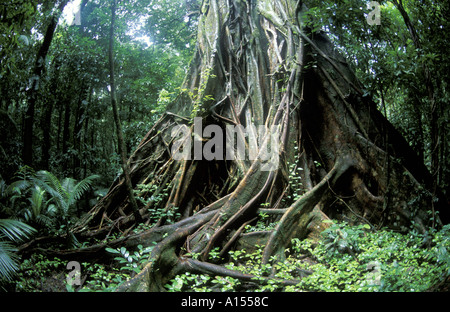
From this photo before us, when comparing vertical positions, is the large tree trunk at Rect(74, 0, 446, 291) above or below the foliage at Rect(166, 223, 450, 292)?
above

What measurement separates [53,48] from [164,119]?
575cm

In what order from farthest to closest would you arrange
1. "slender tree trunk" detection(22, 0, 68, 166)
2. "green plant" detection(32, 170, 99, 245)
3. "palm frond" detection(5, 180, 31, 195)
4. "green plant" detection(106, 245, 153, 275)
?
"slender tree trunk" detection(22, 0, 68, 166)
"palm frond" detection(5, 180, 31, 195)
"green plant" detection(32, 170, 99, 245)
"green plant" detection(106, 245, 153, 275)

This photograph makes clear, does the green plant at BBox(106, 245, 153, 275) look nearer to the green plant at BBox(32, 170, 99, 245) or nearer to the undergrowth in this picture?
the undergrowth

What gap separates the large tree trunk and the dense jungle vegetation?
0.02 m

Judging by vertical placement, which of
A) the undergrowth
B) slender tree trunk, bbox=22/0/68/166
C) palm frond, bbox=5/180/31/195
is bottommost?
the undergrowth

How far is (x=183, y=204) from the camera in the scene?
415cm

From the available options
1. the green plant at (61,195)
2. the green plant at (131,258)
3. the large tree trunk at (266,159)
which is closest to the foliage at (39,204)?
the green plant at (61,195)

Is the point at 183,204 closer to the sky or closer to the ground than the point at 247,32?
closer to the ground

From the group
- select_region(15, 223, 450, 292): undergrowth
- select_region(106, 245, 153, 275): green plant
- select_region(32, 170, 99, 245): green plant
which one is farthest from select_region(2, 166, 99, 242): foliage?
select_region(106, 245, 153, 275): green plant

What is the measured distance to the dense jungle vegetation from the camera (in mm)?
2567

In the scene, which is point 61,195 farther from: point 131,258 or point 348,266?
point 348,266

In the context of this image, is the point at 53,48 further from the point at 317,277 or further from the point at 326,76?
the point at 317,277
